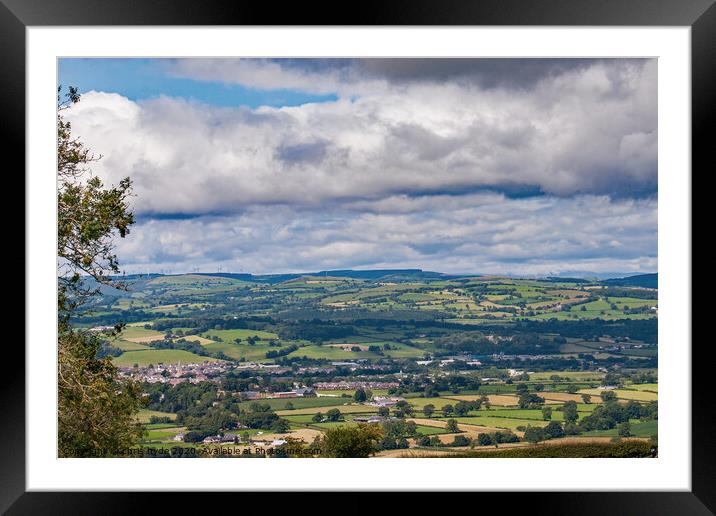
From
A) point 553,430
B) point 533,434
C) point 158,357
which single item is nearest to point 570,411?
point 553,430

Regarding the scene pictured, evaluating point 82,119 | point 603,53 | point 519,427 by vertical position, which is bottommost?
point 519,427

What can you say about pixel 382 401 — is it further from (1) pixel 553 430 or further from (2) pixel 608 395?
(2) pixel 608 395

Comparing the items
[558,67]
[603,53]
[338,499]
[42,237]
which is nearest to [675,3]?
[603,53]

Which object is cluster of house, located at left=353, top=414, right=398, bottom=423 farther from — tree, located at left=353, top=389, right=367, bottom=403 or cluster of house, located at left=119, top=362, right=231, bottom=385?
cluster of house, located at left=119, top=362, right=231, bottom=385

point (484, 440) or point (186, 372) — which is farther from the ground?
point (186, 372)

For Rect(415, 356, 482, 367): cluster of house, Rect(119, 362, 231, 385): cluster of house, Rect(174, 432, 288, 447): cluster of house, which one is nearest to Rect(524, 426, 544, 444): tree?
Rect(415, 356, 482, 367): cluster of house

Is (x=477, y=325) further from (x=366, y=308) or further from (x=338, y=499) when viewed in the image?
(x=338, y=499)
